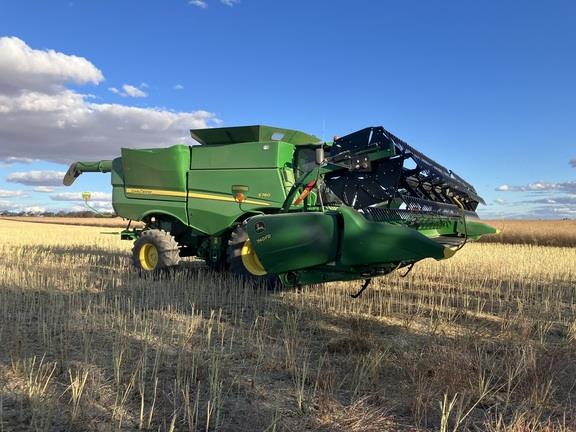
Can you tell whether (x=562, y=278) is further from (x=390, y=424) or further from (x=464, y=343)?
(x=390, y=424)

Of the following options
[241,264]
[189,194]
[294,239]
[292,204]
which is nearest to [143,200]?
[189,194]

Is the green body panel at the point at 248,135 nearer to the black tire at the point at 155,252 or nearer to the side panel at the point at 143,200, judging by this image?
the side panel at the point at 143,200

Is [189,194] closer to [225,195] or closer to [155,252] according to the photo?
[225,195]

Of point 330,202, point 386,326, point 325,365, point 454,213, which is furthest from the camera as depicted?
point 454,213

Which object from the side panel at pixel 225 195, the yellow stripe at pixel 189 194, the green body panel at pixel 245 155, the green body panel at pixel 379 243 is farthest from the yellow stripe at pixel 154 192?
the green body panel at pixel 379 243

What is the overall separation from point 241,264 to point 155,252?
7.25 ft

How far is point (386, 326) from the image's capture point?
16.1 feet

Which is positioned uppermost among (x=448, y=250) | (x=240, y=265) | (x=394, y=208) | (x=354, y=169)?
(x=354, y=169)

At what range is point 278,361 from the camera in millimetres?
3586

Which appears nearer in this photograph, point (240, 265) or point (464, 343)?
point (464, 343)

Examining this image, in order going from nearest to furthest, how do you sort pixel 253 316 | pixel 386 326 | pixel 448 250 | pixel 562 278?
pixel 448 250, pixel 386 326, pixel 253 316, pixel 562 278

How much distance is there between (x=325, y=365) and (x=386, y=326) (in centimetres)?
150

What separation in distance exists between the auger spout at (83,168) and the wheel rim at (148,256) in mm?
2513

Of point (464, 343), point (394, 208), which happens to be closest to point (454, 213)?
point (394, 208)
